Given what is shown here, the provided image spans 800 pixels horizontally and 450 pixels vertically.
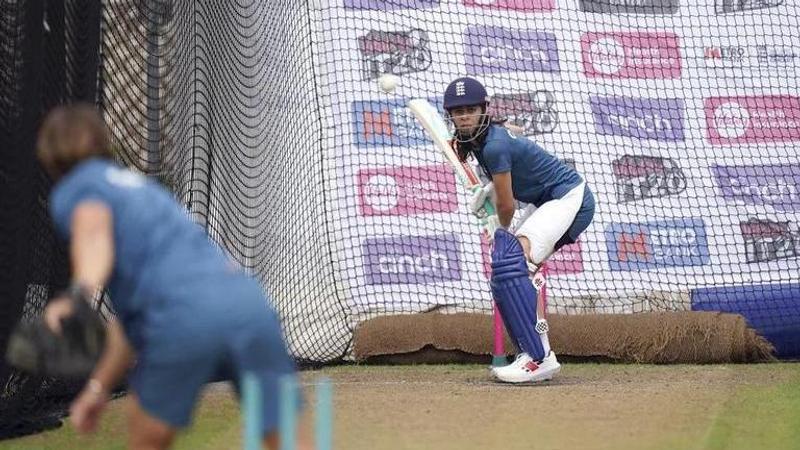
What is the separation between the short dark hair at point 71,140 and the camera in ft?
14.3

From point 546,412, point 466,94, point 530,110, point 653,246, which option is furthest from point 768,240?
point 546,412

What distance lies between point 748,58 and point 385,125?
2.93m

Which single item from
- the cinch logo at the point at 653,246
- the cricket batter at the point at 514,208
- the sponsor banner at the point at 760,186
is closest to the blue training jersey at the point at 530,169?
the cricket batter at the point at 514,208

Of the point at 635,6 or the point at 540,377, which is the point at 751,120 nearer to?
the point at 635,6

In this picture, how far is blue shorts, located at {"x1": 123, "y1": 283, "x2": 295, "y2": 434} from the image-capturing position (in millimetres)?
4219

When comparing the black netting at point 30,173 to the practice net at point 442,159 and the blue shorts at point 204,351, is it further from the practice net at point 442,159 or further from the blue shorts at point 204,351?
the blue shorts at point 204,351

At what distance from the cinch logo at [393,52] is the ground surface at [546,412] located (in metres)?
2.57

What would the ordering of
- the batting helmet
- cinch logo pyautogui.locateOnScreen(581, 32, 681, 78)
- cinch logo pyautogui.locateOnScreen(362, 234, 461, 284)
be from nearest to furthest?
the batting helmet → cinch logo pyautogui.locateOnScreen(362, 234, 461, 284) → cinch logo pyautogui.locateOnScreen(581, 32, 681, 78)

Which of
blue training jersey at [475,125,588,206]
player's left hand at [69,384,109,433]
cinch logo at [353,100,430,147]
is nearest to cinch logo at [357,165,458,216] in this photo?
cinch logo at [353,100,430,147]

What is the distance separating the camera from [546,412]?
26.4 ft

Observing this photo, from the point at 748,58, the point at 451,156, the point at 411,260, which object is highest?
the point at 748,58

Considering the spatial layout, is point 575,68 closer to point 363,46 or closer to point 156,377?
point 363,46

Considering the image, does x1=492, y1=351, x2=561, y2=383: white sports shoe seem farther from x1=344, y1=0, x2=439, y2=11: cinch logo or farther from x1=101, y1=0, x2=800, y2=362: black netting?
x1=344, y1=0, x2=439, y2=11: cinch logo

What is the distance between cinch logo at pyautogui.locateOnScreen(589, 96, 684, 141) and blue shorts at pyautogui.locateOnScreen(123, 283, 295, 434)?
304 inches
